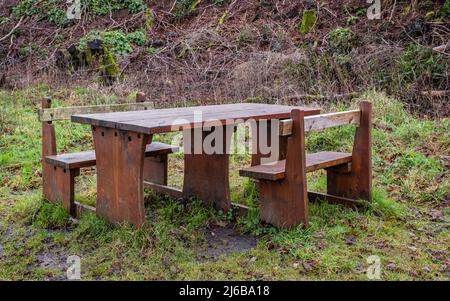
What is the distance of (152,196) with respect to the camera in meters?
5.78

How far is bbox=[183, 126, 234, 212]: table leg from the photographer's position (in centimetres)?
526

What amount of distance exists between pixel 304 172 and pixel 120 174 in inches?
60.8

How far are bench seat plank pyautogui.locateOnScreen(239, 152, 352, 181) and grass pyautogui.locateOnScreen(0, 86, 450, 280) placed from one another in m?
0.47

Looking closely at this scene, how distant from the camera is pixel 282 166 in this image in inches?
189

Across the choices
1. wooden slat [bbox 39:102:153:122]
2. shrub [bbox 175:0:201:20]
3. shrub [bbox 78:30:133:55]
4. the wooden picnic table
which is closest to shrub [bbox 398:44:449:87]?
the wooden picnic table

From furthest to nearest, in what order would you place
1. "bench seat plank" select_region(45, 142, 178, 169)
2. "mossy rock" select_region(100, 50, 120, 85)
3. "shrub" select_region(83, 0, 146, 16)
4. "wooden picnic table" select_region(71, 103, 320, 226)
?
"shrub" select_region(83, 0, 146, 16) → "mossy rock" select_region(100, 50, 120, 85) → "bench seat plank" select_region(45, 142, 178, 169) → "wooden picnic table" select_region(71, 103, 320, 226)

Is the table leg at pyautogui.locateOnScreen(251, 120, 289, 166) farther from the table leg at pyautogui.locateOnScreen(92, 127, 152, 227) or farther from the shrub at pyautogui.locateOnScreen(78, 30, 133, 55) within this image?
the shrub at pyautogui.locateOnScreen(78, 30, 133, 55)

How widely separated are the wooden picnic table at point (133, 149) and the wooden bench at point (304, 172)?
53 centimetres

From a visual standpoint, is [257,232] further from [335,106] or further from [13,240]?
[335,106]

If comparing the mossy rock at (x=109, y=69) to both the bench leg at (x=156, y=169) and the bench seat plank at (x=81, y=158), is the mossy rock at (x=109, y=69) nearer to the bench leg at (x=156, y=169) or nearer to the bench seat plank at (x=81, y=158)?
the bench leg at (x=156, y=169)

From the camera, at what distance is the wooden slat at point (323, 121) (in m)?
4.40

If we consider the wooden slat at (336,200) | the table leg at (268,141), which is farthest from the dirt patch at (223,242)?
the table leg at (268,141)

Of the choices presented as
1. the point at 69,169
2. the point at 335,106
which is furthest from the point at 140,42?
the point at 69,169

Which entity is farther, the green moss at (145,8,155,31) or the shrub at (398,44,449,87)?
the green moss at (145,8,155,31)
